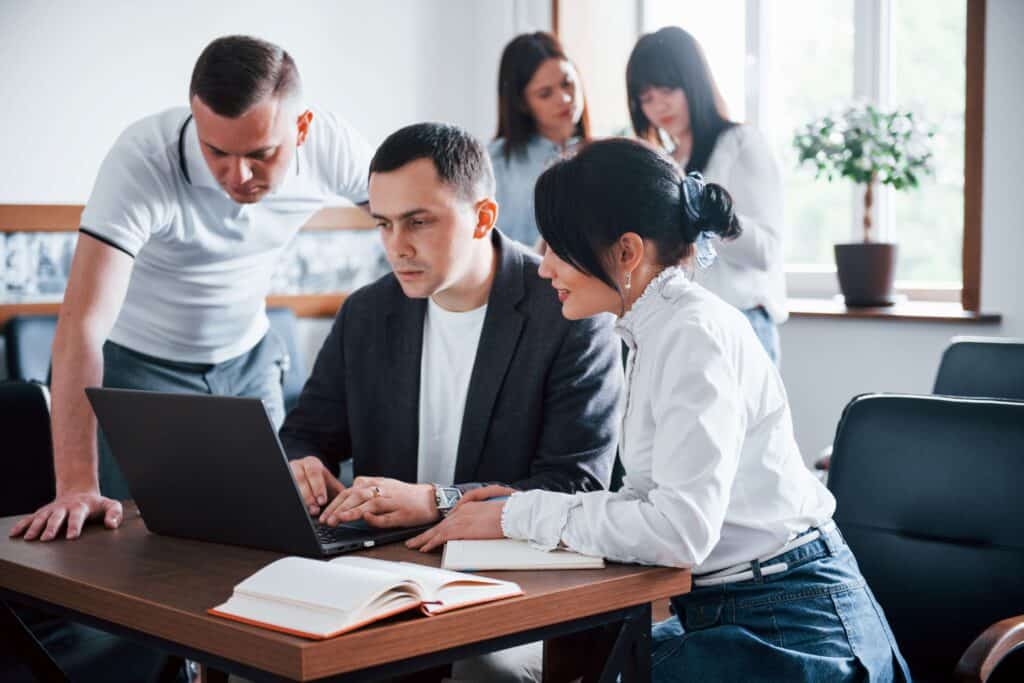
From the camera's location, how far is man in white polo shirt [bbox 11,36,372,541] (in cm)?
189

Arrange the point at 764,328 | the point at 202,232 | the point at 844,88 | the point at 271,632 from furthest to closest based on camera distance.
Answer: the point at 844,88 < the point at 764,328 < the point at 202,232 < the point at 271,632

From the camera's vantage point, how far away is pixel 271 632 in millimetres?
1080

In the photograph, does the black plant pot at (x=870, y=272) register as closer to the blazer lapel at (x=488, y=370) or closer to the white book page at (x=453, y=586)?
the blazer lapel at (x=488, y=370)

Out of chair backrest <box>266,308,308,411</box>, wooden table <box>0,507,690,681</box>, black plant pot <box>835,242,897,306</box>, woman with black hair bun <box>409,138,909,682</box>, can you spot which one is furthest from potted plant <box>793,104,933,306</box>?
wooden table <box>0,507,690,681</box>

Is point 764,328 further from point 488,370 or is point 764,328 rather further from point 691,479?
point 691,479

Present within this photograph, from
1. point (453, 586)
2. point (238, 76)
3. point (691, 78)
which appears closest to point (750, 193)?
point (691, 78)

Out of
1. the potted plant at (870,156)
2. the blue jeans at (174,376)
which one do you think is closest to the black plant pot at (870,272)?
the potted plant at (870,156)

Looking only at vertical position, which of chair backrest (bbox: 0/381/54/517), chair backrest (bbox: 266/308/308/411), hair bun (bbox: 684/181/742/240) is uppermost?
hair bun (bbox: 684/181/742/240)

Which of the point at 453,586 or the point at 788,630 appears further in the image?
the point at 788,630

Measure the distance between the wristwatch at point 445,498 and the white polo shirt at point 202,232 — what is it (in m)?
0.88

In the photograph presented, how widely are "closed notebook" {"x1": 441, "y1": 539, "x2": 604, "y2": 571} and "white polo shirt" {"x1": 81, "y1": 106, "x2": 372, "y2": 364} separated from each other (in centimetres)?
107

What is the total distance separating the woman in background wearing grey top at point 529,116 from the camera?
3.39 metres

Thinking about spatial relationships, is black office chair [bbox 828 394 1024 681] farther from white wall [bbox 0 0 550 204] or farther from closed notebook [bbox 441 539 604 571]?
white wall [bbox 0 0 550 204]

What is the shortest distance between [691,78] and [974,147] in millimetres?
1181
